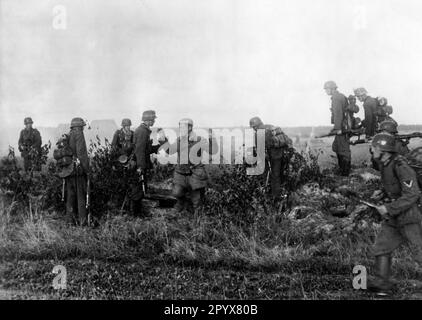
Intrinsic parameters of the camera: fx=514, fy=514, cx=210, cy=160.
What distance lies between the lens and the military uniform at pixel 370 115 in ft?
34.8

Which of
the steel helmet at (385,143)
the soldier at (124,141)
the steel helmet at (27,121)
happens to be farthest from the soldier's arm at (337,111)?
the steel helmet at (27,121)

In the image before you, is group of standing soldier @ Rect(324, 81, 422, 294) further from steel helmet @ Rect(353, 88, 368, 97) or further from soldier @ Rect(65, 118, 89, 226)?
steel helmet @ Rect(353, 88, 368, 97)

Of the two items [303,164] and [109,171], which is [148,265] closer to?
[109,171]

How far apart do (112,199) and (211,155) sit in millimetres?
1818

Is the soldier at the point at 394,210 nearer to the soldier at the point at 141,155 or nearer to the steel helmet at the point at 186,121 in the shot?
the steel helmet at the point at 186,121

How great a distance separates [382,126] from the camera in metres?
7.72

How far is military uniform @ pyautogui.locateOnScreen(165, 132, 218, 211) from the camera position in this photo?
27.3 ft

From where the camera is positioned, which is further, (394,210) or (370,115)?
(370,115)

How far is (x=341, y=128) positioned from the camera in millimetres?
10664

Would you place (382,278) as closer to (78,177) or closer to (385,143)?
(385,143)

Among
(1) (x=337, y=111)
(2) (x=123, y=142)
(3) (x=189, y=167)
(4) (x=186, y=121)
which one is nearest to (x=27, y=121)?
(2) (x=123, y=142)

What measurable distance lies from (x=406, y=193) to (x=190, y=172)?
3666mm

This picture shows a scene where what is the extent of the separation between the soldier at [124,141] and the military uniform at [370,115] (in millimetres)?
4858
